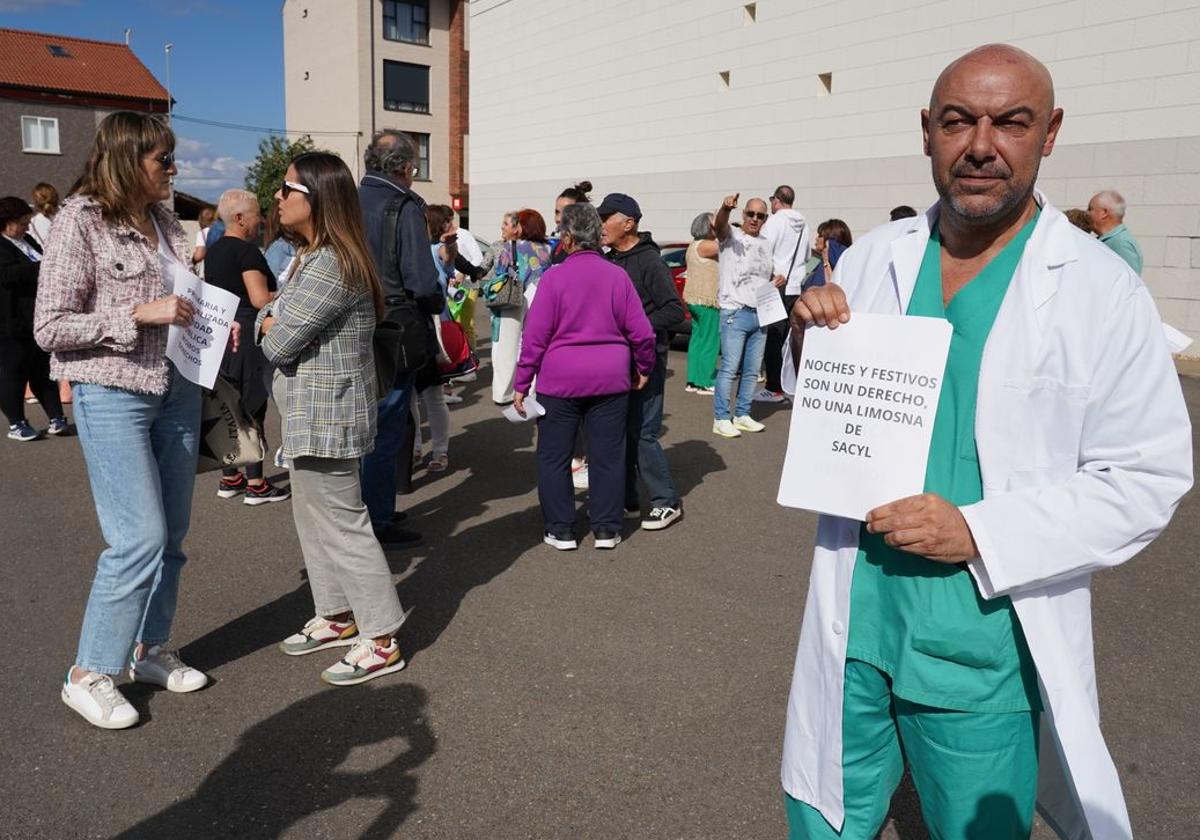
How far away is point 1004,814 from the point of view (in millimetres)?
1854

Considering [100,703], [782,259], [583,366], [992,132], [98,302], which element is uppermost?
[992,132]

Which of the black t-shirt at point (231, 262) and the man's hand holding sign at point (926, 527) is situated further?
the black t-shirt at point (231, 262)

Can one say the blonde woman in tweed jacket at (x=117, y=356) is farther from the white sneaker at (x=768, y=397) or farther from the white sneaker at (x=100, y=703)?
the white sneaker at (x=768, y=397)

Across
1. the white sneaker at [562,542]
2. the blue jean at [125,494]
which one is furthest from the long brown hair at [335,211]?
the white sneaker at [562,542]

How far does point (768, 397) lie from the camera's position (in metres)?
10.6

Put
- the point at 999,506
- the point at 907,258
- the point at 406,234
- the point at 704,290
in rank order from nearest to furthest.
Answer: the point at 999,506, the point at 907,258, the point at 406,234, the point at 704,290

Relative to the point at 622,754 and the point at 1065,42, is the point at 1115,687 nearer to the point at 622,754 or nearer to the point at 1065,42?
the point at 622,754

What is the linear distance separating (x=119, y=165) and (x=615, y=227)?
3.41m

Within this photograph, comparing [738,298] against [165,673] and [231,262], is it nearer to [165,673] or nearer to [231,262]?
[231,262]

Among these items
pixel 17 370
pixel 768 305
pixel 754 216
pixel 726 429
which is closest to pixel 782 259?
pixel 754 216

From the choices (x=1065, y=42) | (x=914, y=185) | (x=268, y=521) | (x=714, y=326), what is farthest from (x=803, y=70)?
(x=268, y=521)

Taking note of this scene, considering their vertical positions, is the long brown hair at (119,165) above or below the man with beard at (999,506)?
above

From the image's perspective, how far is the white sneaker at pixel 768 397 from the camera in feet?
34.5

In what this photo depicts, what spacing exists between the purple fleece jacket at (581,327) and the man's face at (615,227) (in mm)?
813
